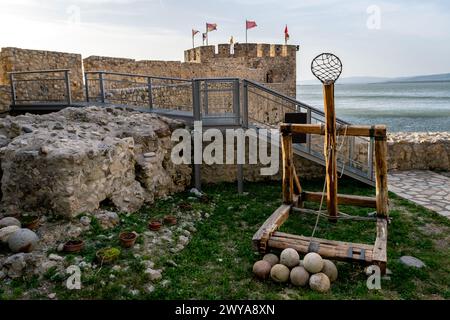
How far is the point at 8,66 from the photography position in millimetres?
11500

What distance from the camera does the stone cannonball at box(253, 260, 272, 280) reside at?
4945 mm

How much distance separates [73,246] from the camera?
5.20 m

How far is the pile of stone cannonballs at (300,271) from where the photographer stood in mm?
4695

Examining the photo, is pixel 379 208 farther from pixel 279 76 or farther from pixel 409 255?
pixel 279 76

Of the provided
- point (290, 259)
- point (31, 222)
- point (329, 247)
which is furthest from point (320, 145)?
point (31, 222)

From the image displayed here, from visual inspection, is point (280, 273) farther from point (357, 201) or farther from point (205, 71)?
point (205, 71)

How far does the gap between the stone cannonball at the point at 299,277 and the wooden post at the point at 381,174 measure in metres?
2.21

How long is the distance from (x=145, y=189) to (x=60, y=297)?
368 centimetres

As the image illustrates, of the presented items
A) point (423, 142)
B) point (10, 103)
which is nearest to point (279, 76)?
point (423, 142)

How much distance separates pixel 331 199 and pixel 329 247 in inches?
50.1

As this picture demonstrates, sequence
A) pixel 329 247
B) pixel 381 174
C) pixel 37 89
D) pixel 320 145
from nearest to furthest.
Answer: pixel 329 247, pixel 381 174, pixel 320 145, pixel 37 89

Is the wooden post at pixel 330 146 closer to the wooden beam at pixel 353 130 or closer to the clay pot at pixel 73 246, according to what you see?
the wooden beam at pixel 353 130

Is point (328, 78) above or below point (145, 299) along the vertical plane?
above

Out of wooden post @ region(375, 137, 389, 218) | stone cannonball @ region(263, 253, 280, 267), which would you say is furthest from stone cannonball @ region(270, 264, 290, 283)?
wooden post @ region(375, 137, 389, 218)
